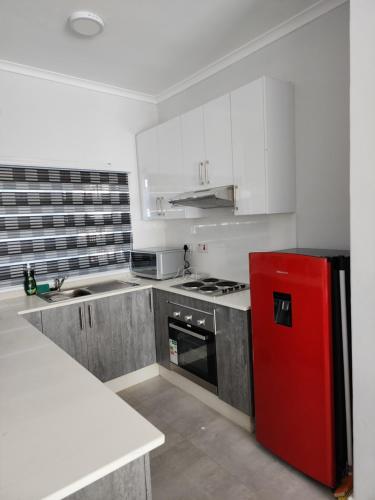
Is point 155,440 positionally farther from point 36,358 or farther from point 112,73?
point 112,73

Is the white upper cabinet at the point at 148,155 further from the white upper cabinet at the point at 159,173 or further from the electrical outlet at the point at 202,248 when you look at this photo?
the electrical outlet at the point at 202,248

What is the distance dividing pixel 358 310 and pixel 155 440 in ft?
3.70

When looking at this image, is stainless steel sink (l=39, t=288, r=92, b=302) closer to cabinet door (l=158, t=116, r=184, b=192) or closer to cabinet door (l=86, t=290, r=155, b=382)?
cabinet door (l=86, t=290, r=155, b=382)

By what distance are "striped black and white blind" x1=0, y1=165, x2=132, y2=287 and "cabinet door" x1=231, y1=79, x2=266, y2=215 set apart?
1500 millimetres

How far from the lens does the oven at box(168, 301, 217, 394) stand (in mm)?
2604

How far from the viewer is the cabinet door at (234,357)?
2287 millimetres

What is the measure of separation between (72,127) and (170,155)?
37.8 inches

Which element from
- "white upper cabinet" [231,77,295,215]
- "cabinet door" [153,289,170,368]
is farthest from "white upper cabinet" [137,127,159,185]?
"cabinet door" [153,289,170,368]

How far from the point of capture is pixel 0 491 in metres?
0.80

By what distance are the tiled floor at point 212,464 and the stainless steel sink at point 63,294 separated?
106cm

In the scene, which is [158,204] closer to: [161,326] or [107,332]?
[161,326]

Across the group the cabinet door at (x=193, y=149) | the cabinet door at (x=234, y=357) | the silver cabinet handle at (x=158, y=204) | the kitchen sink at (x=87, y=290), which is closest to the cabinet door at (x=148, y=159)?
the silver cabinet handle at (x=158, y=204)

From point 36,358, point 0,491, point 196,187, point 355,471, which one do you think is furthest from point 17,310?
point 355,471

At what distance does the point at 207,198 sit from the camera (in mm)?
2643
